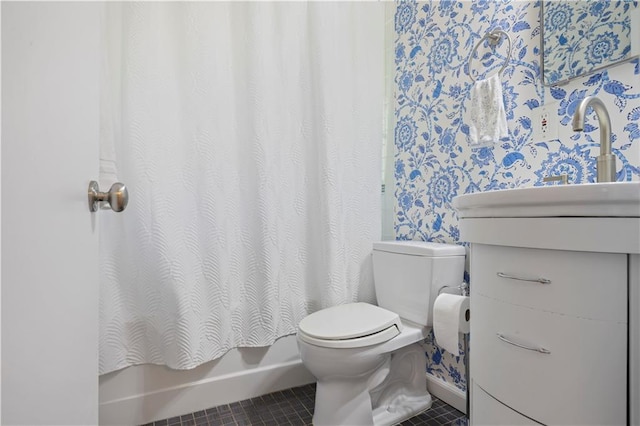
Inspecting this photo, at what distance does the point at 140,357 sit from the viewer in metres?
1.30

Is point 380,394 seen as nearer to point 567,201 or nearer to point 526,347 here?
point 526,347

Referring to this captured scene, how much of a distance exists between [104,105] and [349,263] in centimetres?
122

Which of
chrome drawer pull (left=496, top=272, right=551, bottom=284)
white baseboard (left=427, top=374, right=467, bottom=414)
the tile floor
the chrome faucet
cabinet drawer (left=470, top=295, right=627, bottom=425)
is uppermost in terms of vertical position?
the chrome faucet

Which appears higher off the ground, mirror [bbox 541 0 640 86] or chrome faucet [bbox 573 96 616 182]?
mirror [bbox 541 0 640 86]

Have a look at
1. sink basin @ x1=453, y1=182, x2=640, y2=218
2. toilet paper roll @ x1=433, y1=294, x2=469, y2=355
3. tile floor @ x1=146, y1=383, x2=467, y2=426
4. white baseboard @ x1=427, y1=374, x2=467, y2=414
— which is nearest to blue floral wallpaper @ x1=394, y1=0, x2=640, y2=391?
white baseboard @ x1=427, y1=374, x2=467, y2=414

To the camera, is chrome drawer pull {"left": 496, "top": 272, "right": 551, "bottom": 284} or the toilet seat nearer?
chrome drawer pull {"left": 496, "top": 272, "right": 551, "bottom": 284}

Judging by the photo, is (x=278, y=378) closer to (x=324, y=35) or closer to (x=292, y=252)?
(x=292, y=252)

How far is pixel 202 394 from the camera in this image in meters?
1.44

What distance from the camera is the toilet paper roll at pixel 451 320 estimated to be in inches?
46.0

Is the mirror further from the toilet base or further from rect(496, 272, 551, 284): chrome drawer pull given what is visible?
the toilet base

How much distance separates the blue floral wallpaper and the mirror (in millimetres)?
33

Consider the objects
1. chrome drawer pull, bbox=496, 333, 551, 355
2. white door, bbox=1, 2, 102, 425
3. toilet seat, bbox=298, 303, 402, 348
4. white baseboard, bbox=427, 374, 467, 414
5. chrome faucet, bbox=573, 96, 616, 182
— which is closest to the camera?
white door, bbox=1, 2, 102, 425

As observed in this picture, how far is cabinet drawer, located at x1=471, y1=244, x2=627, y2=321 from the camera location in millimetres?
625

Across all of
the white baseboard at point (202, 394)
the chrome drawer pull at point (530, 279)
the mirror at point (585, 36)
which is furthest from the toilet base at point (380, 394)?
the mirror at point (585, 36)
